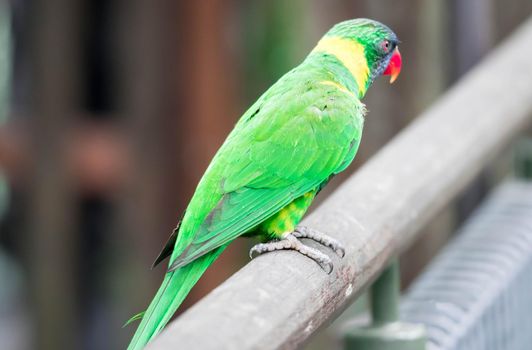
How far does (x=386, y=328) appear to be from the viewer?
5.21 feet

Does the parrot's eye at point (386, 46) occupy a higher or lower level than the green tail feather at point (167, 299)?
higher

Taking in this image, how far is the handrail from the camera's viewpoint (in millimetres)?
1044

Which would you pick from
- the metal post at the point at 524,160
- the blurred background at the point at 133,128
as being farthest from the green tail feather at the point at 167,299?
the blurred background at the point at 133,128

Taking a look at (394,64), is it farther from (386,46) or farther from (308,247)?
(308,247)

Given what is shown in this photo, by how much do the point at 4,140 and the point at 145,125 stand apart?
0.54m

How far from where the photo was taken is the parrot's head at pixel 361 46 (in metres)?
1.97

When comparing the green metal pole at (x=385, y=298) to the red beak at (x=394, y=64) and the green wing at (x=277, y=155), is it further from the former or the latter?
the red beak at (x=394, y=64)

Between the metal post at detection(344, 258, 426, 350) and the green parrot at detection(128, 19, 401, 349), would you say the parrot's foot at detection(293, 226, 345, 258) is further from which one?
the metal post at detection(344, 258, 426, 350)

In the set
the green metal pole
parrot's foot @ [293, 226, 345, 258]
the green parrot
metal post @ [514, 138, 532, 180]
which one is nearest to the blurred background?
metal post @ [514, 138, 532, 180]

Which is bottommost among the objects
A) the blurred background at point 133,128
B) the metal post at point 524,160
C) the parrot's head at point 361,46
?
the blurred background at point 133,128

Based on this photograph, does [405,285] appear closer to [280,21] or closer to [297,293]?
[280,21]

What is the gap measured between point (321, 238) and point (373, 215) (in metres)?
0.14

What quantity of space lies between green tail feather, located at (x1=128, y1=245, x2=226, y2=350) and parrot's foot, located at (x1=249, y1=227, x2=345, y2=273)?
92 mm

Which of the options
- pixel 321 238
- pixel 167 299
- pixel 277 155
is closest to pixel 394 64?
pixel 277 155
